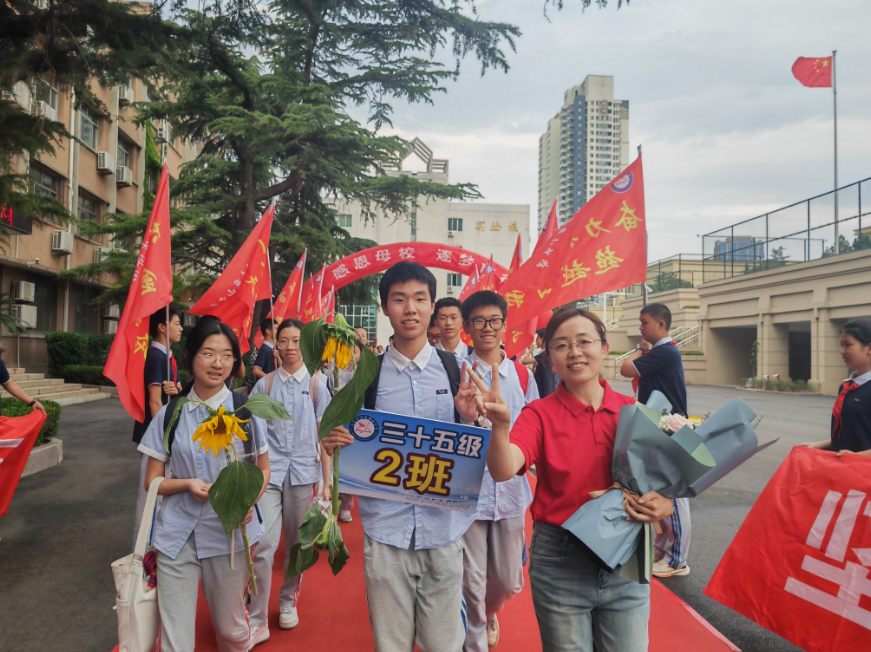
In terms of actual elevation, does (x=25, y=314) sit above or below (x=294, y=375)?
above

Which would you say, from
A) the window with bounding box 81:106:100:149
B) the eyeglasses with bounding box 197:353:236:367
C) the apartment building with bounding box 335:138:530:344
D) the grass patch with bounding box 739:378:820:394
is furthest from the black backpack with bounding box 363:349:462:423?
the apartment building with bounding box 335:138:530:344

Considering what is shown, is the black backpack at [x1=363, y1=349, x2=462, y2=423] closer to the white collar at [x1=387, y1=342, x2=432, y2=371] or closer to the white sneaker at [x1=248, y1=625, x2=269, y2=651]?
the white collar at [x1=387, y1=342, x2=432, y2=371]

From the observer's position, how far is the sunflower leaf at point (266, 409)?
7.35ft

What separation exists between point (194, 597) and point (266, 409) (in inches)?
37.4

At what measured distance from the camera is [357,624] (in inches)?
138

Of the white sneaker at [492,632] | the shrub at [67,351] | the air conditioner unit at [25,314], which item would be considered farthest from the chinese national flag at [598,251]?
the shrub at [67,351]

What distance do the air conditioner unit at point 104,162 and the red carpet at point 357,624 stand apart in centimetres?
1951

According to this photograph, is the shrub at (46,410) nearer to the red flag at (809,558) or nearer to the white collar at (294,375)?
the white collar at (294,375)

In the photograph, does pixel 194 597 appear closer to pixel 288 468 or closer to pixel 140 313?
pixel 288 468

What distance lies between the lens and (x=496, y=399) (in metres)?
1.89

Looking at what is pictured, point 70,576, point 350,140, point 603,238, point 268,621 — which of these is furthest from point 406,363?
point 350,140

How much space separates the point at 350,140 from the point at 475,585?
511 inches

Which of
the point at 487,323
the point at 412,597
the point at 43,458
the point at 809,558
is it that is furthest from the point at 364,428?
the point at 43,458

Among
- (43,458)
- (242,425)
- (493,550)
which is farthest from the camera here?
(43,458)
